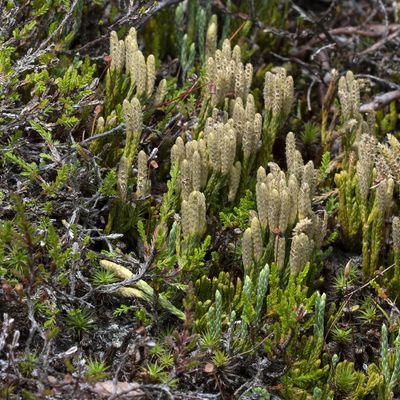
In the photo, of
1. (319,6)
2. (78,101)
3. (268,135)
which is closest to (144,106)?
(78,101)

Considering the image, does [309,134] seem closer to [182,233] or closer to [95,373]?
[182,233]

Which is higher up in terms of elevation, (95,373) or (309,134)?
(309,134)

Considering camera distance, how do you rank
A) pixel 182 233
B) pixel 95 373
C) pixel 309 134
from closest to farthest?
pixel 95 373 → pixel 182 233 → pixel 309 134

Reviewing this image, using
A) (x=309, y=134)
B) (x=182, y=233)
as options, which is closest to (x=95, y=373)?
(x=182, y=233)

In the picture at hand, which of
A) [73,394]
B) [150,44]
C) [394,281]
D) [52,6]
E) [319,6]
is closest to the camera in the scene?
[73,394]

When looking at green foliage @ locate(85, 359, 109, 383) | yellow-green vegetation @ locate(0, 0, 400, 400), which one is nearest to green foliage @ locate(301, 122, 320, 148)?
yellow-green vegetation @ locate(0, 0, 400, 400)

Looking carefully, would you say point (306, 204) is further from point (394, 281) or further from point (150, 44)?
point (150, 44)

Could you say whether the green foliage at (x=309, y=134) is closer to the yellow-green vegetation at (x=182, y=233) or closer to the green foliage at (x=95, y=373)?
the yellow-green vegetation at (x=182, y=233)

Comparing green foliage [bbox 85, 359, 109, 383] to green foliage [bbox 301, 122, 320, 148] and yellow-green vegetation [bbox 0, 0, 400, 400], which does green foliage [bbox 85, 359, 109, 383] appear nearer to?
yellow-green vegetation [bbox 0, 0, 400, 400]
